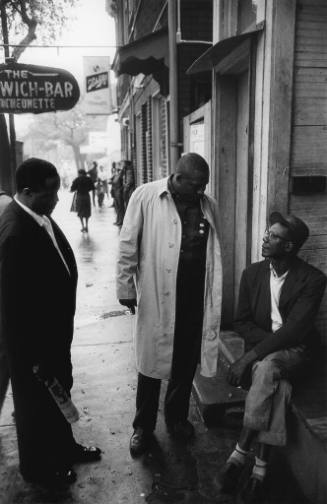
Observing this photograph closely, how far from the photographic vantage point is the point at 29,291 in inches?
100

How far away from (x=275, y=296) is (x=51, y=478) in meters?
1.77

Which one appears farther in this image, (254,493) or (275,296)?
(275,296)

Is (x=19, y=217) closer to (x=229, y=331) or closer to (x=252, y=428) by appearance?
(x=252, y=428)

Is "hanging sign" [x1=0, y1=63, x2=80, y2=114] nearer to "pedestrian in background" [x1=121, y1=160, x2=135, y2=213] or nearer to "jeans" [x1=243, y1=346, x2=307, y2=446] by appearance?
"jeans" [x1=243, y1=346, x2=307, y2=446]

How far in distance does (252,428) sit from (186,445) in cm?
75

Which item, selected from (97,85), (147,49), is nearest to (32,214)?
(147,49)

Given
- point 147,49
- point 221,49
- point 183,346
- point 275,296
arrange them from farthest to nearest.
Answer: point 147,49 < point 221,49 < point 183,346 < point 275,296

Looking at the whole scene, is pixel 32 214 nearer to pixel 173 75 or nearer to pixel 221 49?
pixel 221 49

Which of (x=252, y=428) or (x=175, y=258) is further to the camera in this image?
(x=175, y=258)

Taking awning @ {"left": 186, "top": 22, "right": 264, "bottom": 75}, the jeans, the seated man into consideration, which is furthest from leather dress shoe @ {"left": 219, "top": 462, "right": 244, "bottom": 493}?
awning @ {"left": 186, "top": 22, "right": 264, "bottom": 75}

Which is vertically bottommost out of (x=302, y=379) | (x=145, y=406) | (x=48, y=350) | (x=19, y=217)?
(x=145, y=406)

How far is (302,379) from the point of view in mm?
2988

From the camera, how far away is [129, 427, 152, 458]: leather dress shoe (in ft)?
10.5

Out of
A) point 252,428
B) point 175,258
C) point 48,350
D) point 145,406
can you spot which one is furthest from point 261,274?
point 48,350
